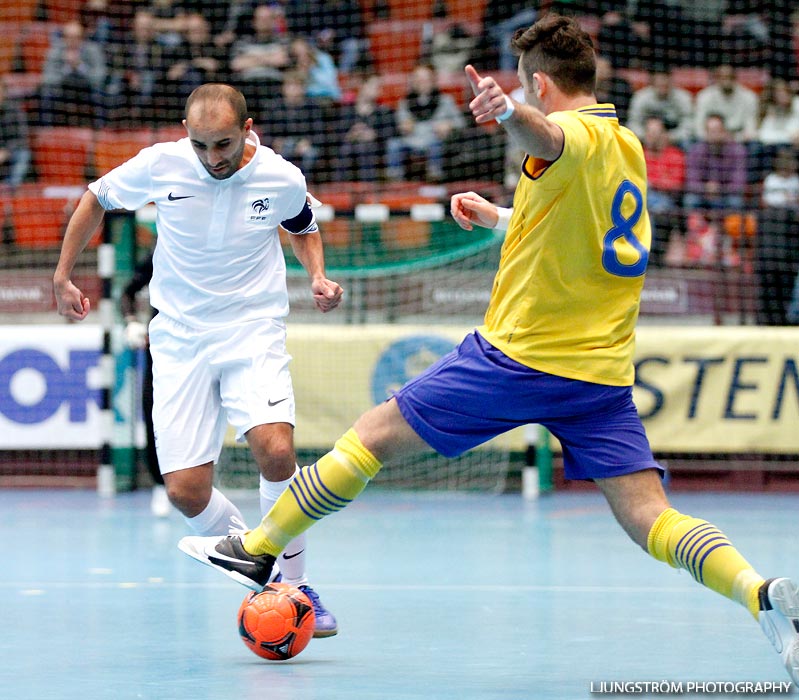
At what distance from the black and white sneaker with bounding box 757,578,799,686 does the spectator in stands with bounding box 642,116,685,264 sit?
24.7 ft

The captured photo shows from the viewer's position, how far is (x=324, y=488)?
4.04 meters

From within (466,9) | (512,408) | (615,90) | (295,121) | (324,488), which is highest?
(466,9)

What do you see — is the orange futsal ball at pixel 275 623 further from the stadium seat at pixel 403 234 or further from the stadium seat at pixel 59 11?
the stadium seat at pixel 59 11

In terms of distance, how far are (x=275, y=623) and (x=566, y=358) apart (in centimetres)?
135

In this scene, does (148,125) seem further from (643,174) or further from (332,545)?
(643,174)

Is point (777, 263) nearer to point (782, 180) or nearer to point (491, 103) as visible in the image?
point (782, 180)

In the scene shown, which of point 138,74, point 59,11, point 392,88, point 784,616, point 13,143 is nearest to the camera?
point 784,616

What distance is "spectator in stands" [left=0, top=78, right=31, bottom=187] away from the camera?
41.7ft

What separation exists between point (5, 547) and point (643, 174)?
15.6 feet

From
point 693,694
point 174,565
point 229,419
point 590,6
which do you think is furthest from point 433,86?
point 693,694

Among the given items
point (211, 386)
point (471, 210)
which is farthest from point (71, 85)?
point (471, 210)

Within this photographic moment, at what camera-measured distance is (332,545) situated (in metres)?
7.49

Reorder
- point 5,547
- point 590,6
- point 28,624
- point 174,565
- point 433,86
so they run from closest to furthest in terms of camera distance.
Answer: point 28,624
point 174,565
point 5,547
point 433,86
point 590,6

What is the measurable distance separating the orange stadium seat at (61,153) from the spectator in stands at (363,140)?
248 centimetres
